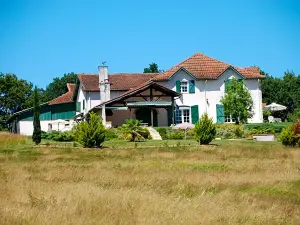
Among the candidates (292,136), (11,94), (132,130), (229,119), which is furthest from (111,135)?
(11,94)

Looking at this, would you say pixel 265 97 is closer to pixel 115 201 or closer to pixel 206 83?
pixel 206 83

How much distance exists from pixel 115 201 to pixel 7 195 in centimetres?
274

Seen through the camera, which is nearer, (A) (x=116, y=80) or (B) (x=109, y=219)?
(B) (x=109, y=219)

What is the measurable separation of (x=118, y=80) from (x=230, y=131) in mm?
16863

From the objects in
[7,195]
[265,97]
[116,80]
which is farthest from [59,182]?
[265,97]

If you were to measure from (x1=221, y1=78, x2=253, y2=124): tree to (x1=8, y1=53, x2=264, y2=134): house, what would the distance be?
1.96 m

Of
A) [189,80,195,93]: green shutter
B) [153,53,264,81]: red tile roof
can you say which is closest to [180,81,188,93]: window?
[189,80,195,93]: green shutter

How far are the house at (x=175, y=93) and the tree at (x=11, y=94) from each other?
2814cm

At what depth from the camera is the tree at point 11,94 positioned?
77.7m

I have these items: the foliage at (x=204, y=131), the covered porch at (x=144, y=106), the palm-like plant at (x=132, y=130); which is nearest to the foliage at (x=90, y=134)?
the palm-like plant at (x=132, y=130)

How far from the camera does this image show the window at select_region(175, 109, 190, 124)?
49531 mm

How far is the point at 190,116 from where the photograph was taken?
49.9 m

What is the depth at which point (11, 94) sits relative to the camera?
78.6 meters

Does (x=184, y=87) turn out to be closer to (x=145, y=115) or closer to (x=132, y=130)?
(x=145, y=115)
